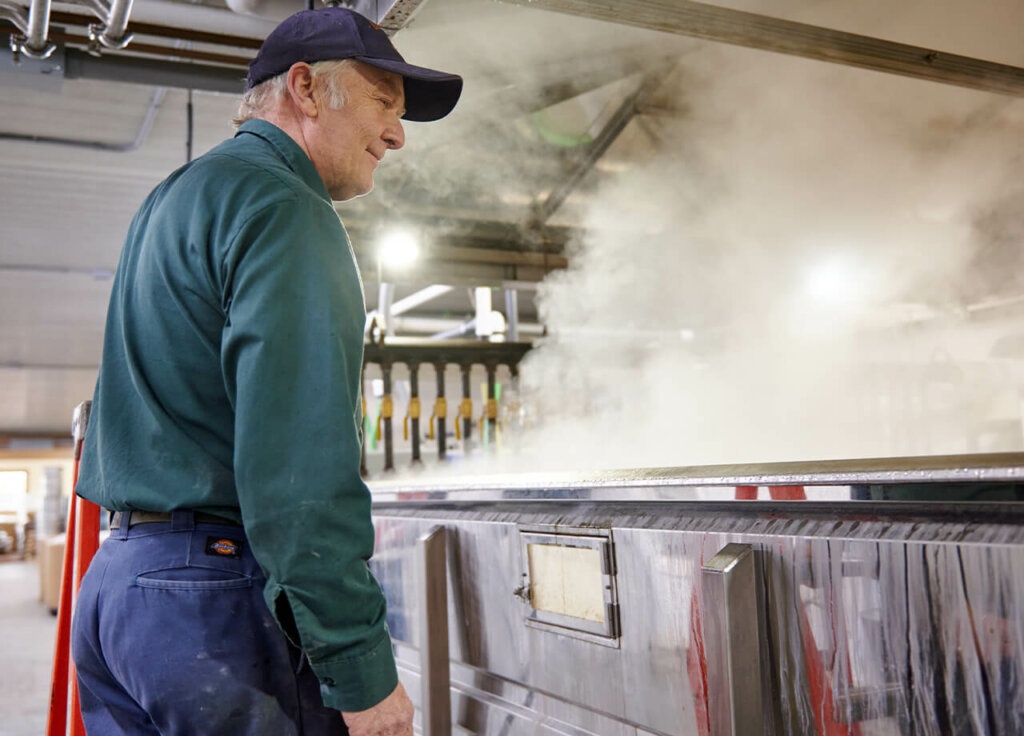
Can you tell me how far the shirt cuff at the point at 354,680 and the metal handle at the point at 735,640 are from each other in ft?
1.07

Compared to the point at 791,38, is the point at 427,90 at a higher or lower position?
lower

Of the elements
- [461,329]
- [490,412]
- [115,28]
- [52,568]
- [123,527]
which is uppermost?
[461,329]

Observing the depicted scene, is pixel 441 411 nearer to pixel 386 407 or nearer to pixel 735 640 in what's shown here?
pixel 386 407

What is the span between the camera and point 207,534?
2.77ft

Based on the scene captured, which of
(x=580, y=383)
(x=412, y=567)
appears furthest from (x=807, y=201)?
A: (x=412, y=567)

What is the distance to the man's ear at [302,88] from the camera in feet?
3.14

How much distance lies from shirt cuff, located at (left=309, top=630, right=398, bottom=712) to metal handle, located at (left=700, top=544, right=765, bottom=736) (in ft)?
1.07

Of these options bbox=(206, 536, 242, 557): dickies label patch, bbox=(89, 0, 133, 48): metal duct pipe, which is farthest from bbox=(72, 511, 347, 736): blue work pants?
bbox=(89, 0, 133, 48): metal duct pipe

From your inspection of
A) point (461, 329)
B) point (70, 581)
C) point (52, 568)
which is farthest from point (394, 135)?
point (461, 329)

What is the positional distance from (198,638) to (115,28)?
6.66ft

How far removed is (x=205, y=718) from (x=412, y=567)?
0.87 metres

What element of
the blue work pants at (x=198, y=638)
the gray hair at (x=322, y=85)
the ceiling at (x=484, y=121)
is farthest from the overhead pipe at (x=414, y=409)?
the blue work pants at (x=198, y=638)

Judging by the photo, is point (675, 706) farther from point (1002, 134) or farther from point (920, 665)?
point (1002, 134)

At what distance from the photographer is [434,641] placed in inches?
56.9
